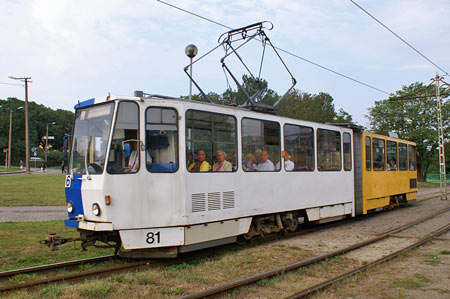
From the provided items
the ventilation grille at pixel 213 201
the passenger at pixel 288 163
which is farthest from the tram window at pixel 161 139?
the passenger at pixel 288 163

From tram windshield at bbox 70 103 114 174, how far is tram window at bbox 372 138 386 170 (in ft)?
30.9

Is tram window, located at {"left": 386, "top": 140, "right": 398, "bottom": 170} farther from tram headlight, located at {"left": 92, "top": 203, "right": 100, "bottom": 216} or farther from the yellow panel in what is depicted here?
tram headlight, located at {"left": 92, "top": 203, "right": 100, "bottom": 216}

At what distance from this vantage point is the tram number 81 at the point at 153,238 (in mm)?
6445

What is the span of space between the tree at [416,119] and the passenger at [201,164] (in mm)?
44880

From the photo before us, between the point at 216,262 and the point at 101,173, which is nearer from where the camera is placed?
the point at 101,173

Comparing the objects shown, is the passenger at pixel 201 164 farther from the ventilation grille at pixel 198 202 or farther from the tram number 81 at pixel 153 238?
the tram number 81 at pixel 153 238

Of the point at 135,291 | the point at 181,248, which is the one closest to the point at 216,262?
the point at 181,248

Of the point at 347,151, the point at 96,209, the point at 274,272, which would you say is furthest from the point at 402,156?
the point at 96,209

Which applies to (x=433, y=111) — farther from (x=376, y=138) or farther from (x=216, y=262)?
(x=216, y=262)

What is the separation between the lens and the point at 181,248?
677 centimetres

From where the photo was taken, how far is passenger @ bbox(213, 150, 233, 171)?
743cm

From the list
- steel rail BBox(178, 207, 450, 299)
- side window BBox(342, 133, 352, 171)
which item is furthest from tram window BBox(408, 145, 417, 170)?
steel rail BBox(178, 207, 450, 299)

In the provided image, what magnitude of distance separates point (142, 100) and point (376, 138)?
9.46m

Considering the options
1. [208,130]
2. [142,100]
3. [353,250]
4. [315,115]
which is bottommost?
[353,250]
